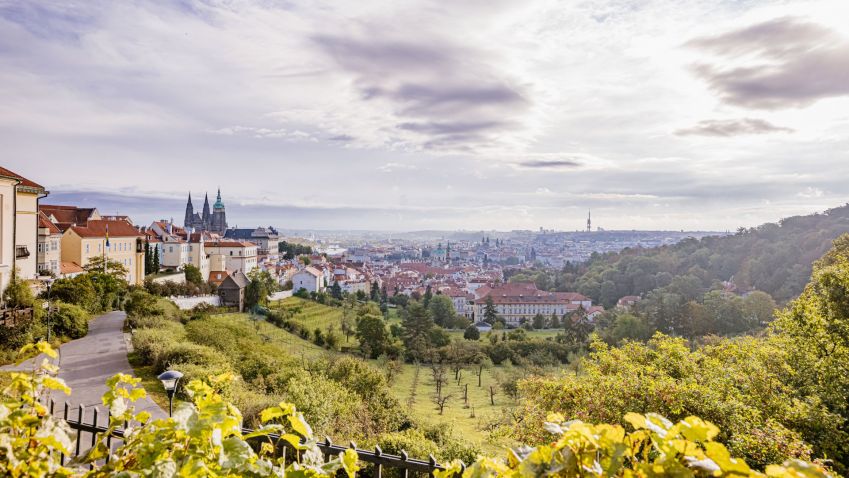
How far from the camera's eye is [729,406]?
303 inches

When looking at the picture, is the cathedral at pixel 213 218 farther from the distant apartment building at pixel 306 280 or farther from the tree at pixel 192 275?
the tree at pixel 192 275

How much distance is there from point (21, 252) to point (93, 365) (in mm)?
7324

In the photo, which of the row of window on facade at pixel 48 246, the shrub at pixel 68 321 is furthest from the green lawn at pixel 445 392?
the row of window on facade at pixel 48 246

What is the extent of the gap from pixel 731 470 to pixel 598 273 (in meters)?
93.9

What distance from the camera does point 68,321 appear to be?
16.9 m

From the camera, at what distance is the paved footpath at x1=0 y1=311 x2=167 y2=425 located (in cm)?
1025

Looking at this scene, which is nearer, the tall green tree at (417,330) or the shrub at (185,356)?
the shrub at (185,356)

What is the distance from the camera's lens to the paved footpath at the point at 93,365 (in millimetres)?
10250

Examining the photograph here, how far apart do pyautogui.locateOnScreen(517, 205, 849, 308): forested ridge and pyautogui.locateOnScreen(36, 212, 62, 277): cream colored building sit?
6476 centimetres

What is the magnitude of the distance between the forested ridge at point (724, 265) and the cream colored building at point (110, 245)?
62237 mm

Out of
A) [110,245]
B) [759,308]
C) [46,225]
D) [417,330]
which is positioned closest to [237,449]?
[46,225]

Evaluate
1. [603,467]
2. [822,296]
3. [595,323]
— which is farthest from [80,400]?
[595,323]

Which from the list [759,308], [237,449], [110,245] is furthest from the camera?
[759,308]

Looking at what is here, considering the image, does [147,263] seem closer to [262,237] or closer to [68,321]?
[68,321]
